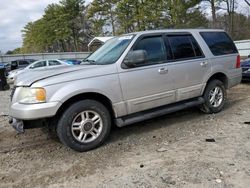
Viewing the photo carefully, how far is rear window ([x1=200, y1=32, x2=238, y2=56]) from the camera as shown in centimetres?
633

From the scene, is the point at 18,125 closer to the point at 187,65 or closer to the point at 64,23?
the point at 187,65

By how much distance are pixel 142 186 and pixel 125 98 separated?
180 centimetres

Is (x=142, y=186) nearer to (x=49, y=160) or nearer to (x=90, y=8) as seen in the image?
(x=49, y=160)

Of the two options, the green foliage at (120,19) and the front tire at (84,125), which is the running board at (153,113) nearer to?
the front tire at (84,125)

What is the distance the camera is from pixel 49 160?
437 cm

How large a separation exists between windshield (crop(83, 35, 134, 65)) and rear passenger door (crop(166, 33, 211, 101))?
0.89 meters

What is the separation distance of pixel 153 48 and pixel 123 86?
105 cm

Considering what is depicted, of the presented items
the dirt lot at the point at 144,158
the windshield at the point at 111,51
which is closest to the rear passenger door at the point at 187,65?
the dirt lot at the point at 144,158

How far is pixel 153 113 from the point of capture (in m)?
5.28

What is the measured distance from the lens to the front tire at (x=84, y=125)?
439 cm

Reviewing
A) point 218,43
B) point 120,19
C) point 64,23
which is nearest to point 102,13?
point 120,19

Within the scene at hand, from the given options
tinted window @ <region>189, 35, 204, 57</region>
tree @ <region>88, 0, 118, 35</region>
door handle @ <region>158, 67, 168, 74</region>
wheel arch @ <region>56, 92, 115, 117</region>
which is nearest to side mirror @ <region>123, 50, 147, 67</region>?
door handle @ <region>158, 67, 168, 74</region>

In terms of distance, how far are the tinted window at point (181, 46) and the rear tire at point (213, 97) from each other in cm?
88

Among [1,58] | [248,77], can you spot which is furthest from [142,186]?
[1,58]
